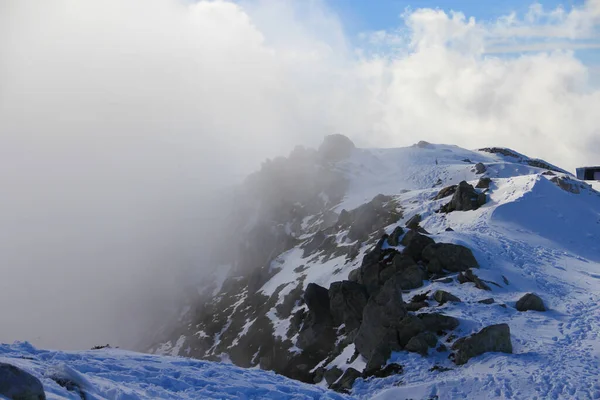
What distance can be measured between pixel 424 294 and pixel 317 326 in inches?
549

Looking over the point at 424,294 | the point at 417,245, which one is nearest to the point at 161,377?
the point at 424,294

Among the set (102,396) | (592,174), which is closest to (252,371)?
(102,396)

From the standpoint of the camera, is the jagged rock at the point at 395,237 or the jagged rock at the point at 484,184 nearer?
the jagged rock at the point at 395,237

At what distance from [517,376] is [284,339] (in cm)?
3041

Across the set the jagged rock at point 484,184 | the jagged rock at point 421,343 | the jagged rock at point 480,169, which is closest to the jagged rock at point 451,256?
the jagged rock at point 421,343

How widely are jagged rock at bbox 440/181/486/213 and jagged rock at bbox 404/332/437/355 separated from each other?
25869 mm

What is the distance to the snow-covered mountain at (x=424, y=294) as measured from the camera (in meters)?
26.0

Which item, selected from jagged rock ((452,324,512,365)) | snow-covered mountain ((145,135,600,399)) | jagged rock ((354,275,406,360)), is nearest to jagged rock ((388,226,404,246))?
snow-covered mountain ((145,135,600,399))

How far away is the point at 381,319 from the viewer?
31500 millimetres

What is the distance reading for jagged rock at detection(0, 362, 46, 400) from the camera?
37.1 feet

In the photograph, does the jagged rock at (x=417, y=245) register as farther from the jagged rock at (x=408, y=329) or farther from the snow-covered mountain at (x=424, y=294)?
the jagged rock at (x=408, y=329)

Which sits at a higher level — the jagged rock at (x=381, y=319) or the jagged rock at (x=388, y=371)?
the jagged rock at (x=381, y=319)

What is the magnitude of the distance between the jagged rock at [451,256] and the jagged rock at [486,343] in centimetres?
1062

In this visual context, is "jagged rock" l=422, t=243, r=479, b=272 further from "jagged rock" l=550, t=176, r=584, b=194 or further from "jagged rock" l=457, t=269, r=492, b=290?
"jagged rock" l=550, t=176, r=584, b=194
